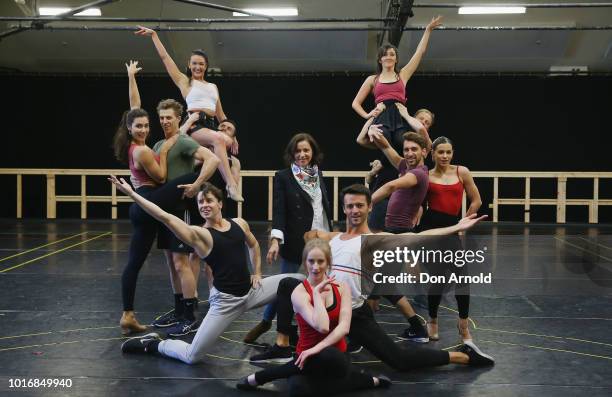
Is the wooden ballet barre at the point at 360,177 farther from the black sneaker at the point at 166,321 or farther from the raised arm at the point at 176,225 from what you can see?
the raised arm at the point at 176,225

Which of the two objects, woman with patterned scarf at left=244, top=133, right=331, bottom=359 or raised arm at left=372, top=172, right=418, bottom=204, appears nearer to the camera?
raised arm at left=372, top=172, right=418, bottom=204

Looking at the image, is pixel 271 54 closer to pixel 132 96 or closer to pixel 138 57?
pixel 138 57

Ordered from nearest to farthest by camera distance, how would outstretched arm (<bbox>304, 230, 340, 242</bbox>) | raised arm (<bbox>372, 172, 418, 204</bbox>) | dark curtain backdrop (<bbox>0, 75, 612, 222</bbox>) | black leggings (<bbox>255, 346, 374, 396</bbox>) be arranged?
black leggings (<bbox>255, 346, 374, 396</bbox>)
outstretched arm (<bbox>304, 230, 340, 242</bbox>)
raised arm (<bbox>372, 172, 418, 204</bbox>)
dark curtain backdrop (<bbox>0, 75, 612, 222</bbox>)

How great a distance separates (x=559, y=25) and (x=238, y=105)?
17.8 feet

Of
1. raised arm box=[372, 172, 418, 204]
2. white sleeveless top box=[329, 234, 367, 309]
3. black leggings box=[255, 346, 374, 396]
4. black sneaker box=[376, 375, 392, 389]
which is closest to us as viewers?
black leggings box=[255, 346, 374, 396]

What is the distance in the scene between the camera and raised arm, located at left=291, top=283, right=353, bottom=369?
2766 millimetres

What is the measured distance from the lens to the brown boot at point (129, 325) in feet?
12.2

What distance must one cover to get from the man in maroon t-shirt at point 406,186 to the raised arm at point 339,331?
0.77 m

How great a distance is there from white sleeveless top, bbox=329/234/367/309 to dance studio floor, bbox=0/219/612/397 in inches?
13.9

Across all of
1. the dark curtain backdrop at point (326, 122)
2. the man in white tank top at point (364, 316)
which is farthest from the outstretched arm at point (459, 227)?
the dark curtain backdrop at point (326, 122)

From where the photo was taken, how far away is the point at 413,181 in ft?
11.9

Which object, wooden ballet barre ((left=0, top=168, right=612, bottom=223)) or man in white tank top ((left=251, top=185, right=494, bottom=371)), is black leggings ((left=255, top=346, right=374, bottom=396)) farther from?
wooden ballet barre ((left=0, top=168, right=612, bottom=223))

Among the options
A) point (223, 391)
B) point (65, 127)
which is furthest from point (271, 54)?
point (223, 391)

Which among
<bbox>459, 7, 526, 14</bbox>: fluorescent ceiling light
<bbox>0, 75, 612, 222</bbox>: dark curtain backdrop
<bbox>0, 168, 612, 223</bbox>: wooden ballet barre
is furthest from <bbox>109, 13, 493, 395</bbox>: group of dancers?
<bbox>0, 75, 612, 222</bbox>: dark curtain backdrop
